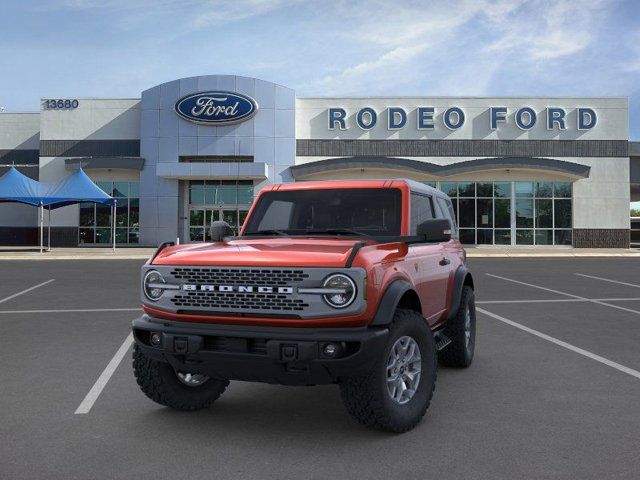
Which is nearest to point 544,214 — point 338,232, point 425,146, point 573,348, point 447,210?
point 425,146

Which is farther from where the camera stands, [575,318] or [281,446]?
[575,318]

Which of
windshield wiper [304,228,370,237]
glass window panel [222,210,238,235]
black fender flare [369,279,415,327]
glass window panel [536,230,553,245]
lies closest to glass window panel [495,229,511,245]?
glass window panel [536,230,553,245]

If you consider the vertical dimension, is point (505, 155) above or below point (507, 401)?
above

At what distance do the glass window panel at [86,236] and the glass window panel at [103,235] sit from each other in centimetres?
31

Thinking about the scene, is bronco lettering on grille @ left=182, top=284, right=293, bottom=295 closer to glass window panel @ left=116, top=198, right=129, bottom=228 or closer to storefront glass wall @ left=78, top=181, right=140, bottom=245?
storefront glass wall @ left=78, top=181, right=140, bottom=245

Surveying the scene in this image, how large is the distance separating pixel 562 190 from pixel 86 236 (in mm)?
28675

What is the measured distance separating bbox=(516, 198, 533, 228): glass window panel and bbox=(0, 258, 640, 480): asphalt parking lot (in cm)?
2666

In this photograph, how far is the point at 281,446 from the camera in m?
3.69

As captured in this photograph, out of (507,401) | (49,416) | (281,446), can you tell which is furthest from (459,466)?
(49,416)

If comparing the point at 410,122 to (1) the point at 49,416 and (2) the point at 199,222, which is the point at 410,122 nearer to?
(2) the point at 199,222

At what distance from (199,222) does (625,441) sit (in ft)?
105

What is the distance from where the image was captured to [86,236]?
35000 mm

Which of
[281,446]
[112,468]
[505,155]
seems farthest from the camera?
[505,155]

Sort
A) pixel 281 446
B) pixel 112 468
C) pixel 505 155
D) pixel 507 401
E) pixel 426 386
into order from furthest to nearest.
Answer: pixel 505 155 < pixel 507 401 < pixel 426 386 < pixel 281 446 < pixel 112 468
